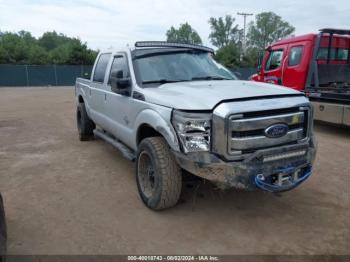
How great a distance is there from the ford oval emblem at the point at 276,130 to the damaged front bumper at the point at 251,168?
0.47 feet

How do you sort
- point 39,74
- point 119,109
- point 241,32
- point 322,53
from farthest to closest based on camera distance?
point 241,32, point 39,74, point 322,53, point 119,109

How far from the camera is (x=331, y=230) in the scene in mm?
3637

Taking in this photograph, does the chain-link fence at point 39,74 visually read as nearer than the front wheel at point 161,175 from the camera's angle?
No

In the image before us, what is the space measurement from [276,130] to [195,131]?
835 millimetres

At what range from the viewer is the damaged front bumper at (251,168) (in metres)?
3.34

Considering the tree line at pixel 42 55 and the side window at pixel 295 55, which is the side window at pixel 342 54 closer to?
the side window at pixel 295 55

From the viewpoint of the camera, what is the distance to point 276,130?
349 cm

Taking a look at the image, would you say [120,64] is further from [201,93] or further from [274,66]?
[274,66]

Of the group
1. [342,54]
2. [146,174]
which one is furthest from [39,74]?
[146,174]

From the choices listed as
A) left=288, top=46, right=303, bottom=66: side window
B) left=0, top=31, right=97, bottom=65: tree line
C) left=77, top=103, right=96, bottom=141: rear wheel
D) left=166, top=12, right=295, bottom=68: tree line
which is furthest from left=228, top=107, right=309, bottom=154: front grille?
left=166, top=12, right=295, bottom=68: tree line

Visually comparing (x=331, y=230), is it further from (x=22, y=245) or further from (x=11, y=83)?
(x=11, y=83)

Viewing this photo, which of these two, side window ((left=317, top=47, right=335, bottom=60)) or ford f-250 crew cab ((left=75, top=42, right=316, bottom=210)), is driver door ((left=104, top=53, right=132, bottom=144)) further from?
side window ((left=317, top=47, right=335, bottom=60))

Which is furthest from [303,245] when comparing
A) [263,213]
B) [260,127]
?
[260,127]

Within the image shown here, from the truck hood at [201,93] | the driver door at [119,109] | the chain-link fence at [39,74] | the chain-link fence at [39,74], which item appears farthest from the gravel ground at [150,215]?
the chain-link fence at [39,74]
